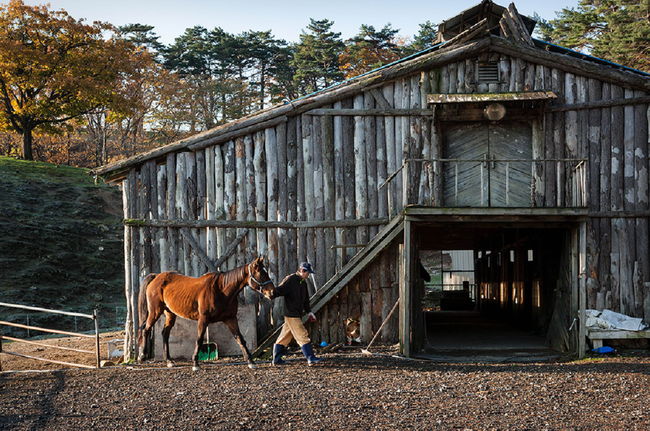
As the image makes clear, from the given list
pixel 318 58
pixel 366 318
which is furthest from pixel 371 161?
pixel 318 58

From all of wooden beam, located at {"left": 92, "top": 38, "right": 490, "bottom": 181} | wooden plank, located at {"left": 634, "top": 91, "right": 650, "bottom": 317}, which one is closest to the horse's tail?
wooden beam, located at {"left": 92, "top": 38, "right": 490, "bottom": 181}

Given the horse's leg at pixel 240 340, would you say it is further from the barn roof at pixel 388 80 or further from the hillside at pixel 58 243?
the hillside at pixel 58 243

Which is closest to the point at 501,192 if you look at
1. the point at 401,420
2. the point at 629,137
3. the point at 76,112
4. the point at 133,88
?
Answer: the point at 629,137

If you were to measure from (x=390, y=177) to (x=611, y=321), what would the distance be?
19.6ft

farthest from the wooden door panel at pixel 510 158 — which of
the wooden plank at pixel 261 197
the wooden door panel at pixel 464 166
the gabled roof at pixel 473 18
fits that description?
the wooden plank at pixel 261 197

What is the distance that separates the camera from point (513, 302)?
23.1 metres

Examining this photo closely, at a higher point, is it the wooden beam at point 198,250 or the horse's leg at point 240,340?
the wooden beam at point 198,250

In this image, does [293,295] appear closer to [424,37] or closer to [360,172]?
[360,172]

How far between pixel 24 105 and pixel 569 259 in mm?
33704

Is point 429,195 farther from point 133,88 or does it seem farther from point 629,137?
point 133,88

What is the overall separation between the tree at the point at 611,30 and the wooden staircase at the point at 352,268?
23.3 metres

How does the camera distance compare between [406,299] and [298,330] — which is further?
[406,299]

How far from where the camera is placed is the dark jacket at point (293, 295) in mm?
13250

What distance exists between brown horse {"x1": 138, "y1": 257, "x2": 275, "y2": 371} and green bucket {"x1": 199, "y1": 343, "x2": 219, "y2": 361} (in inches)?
33.5
